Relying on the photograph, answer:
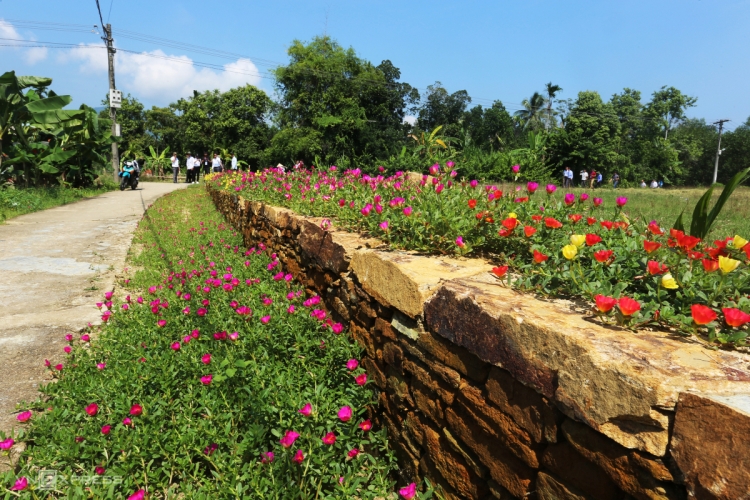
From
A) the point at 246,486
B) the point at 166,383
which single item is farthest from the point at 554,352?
the point at 166,383

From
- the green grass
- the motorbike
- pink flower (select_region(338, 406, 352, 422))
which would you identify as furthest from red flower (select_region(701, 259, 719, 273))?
the motorbike

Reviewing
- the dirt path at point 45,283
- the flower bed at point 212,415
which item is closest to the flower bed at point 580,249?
the flower bed at point 212,415

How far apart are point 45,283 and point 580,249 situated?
5107mm

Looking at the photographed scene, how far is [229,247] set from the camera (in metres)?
5.69

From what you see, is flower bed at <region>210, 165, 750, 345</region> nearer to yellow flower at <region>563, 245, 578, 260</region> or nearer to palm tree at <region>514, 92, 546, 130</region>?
yellow flower at <region>563, 245, 578, 260</region>

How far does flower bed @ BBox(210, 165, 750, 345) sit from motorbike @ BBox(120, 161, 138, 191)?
1506 cm

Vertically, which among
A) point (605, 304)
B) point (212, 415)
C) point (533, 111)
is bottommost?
point (212, 415)

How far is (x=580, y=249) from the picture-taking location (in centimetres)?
173

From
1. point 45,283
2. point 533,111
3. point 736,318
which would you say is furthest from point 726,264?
point 533,111

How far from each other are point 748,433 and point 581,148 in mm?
33540

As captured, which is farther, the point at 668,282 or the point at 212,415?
the point at 212,415

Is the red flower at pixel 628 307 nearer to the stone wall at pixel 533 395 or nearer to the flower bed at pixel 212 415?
the stone wall at pixel 533 395

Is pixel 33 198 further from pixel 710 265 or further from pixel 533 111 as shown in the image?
pixel 533 111

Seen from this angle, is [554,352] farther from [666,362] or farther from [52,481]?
[52,481]
